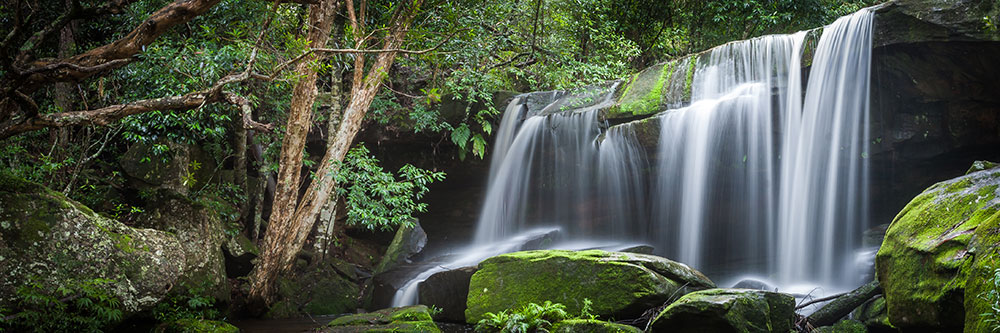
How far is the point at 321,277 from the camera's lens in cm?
996

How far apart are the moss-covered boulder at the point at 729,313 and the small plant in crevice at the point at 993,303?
6.47 ft

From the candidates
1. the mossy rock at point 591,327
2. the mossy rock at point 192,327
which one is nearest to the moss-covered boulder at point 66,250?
the mossy rock at point 192,327

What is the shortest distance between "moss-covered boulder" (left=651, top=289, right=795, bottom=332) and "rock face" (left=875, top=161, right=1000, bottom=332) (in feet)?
2.95

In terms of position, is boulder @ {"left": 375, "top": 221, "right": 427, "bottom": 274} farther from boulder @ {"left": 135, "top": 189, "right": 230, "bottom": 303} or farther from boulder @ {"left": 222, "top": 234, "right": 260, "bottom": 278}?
boulder @ {"left": 135, "top": 189, "right": 230, "bottom": 303}

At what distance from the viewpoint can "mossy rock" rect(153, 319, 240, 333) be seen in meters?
5.84

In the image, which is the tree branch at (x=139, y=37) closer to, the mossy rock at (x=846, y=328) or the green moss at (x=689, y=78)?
the mossy rock at (x=846, y=328)

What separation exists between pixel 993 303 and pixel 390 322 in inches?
213

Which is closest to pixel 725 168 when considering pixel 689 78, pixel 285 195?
pixel 689 78

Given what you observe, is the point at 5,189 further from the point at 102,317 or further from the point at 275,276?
the point at 275,276

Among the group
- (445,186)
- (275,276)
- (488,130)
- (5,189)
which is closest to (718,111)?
(488,130)

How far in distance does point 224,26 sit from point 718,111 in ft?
26.5

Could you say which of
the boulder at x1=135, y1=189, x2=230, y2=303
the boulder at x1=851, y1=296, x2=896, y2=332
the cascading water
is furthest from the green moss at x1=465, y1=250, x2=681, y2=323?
the boulder at x1=135, y1=189, x2=230, y2=303

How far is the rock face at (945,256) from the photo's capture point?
11.4 ft

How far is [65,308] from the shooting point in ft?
17.4
